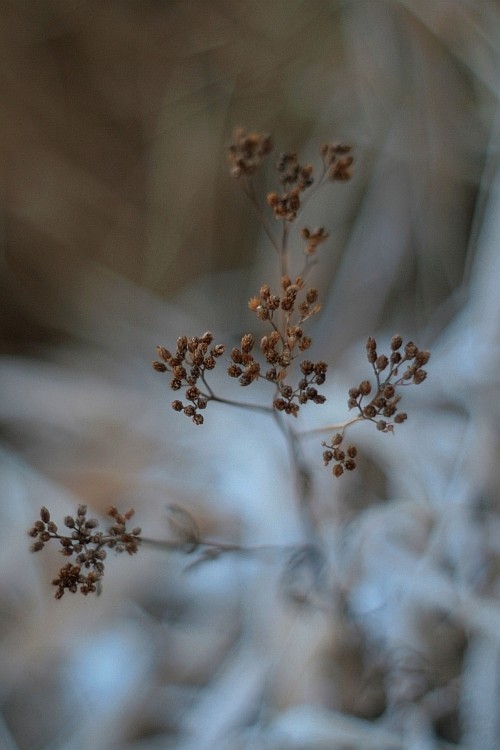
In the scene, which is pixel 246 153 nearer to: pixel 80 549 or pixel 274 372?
pixel 274 372

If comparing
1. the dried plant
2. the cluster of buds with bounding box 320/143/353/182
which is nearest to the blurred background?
the dried plant

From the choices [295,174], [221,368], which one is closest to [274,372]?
[295,174]

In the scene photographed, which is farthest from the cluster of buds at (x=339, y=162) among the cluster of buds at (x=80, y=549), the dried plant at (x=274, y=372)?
the cluster of buds at (x=80, y=549)

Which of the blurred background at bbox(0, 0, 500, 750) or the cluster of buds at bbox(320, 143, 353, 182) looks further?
the blurred background at bbox(0, 0, 500, 750)

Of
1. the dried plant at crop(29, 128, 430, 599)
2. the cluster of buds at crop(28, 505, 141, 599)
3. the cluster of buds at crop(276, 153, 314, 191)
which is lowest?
the cluster of buds at crop(28, 505, 141, 599)

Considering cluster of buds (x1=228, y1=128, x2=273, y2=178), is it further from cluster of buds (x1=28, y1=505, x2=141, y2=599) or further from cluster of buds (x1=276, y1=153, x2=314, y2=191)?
cluster of buds (x1=28, y1=505, x2=141, y2=599)

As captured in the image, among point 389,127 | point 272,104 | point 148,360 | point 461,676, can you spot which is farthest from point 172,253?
point 461,676

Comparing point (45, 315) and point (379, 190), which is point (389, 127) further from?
point (45, 315)
